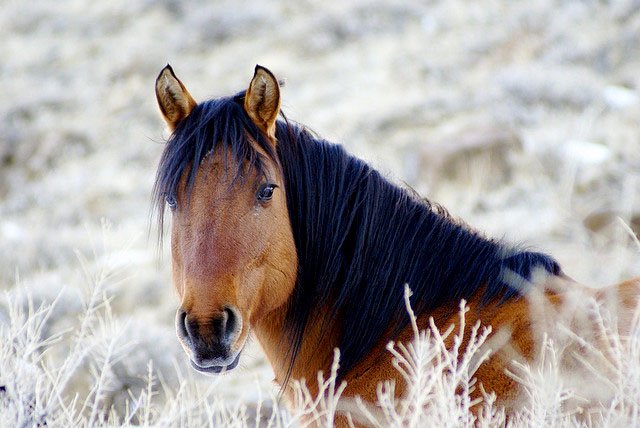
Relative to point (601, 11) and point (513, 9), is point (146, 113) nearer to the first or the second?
point (513, 9)

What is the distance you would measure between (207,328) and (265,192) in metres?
0.66

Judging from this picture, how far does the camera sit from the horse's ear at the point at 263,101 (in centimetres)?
353

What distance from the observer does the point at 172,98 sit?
3.62 m

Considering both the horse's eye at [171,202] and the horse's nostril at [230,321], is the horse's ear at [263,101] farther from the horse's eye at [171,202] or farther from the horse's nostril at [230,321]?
the horse's nostril at [230,321]

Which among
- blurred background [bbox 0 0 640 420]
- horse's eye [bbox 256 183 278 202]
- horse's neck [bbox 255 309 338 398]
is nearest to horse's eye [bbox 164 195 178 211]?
horse's eye [bbox 256 183 278 202]

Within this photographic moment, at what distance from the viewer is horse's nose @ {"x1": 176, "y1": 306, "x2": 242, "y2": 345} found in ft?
10.1

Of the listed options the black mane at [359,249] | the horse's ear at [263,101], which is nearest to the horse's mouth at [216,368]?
the black mane at [359,249]

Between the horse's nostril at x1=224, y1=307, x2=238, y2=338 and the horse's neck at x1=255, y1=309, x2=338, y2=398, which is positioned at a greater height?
the horse's nostril at x1=224, y1=307, x2=238, y2=338

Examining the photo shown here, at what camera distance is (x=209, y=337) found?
309 centimetres

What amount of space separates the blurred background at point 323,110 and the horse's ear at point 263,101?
10.0 ft

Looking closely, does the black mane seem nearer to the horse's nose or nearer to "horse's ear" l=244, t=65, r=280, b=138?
"horse's ear" l=244, t=65, r=280, b=138

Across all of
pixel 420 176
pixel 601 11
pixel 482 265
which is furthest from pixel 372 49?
pixel 482 265

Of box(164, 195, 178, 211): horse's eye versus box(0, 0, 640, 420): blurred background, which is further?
box(0, 0, 640, 420): blurred background

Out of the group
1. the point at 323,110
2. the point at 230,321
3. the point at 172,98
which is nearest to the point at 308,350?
the point at 230,321
